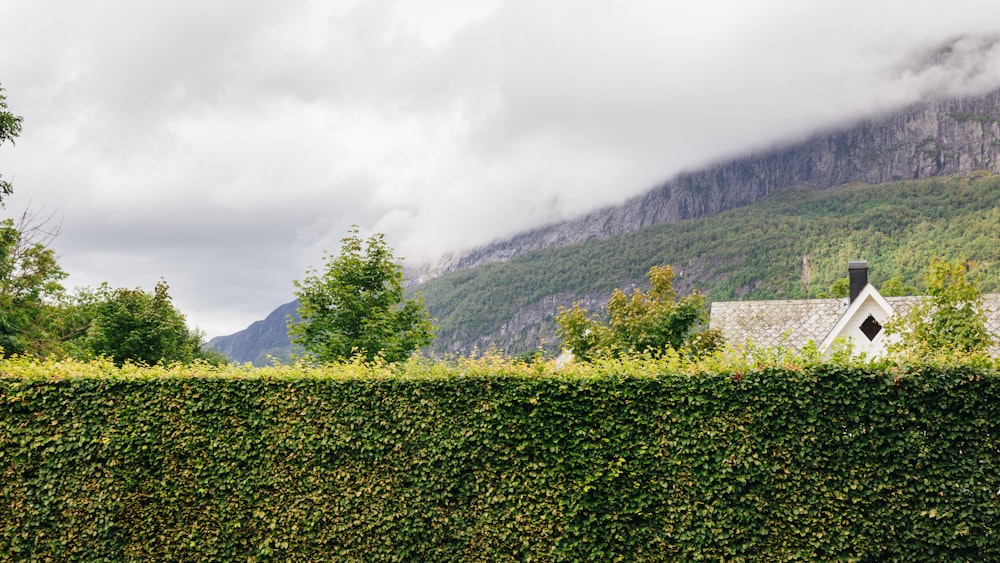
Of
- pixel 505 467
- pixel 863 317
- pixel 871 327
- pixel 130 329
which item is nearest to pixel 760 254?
pixel 863 317

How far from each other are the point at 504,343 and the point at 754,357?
149305mm

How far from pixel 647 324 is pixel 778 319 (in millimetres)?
11875

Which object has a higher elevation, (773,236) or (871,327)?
(773,236)

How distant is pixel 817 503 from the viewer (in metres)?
7.20

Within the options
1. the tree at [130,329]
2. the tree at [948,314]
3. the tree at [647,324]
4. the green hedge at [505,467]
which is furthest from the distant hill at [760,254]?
the green hedge at [505,467]

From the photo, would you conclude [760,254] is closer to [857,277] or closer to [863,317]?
[857,277]

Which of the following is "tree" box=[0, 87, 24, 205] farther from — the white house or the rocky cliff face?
the rocky cliff face

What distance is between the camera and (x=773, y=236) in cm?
11662

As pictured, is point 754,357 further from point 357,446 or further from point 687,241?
point 687,241

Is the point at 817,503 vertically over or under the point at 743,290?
under

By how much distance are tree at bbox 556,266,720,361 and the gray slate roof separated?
266 inches

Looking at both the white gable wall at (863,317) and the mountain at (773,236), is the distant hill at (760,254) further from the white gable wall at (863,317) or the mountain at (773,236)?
the white gable wall at (863,317)

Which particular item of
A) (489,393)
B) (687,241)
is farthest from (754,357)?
(687,241)

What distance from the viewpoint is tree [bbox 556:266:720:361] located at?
2128 cm
